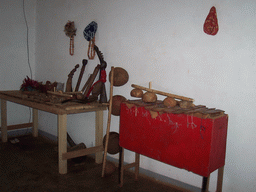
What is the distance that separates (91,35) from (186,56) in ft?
4.72

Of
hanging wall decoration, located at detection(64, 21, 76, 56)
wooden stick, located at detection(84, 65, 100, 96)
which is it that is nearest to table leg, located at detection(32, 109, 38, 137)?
hanging wall decoration, located at detection(64, 21, 76, 56)

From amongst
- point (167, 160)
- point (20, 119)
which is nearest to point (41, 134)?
point (20, 119)

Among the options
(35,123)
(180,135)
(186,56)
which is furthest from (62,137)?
(35,123)

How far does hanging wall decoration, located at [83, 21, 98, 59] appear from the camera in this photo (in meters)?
3.21

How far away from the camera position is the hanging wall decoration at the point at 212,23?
213 centimetres

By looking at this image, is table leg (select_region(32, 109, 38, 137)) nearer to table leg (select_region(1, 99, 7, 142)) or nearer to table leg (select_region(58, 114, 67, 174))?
table leg (select_region(1, 99, 7, 142))

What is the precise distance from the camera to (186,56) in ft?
7.79

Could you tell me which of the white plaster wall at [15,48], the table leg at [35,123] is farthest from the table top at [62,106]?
the white plaster wall at [15,48]

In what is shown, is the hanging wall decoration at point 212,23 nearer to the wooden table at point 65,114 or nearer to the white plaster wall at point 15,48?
the wooden table at point 65,114

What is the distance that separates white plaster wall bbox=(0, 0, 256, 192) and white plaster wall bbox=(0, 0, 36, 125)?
3.41ft

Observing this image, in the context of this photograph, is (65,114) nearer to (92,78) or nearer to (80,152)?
(80,152)

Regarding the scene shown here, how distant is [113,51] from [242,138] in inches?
69.9

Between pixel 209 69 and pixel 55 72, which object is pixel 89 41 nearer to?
pixel 55 72

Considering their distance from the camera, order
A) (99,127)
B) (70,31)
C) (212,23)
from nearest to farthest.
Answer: (212,23), (99,127), (70,31)
